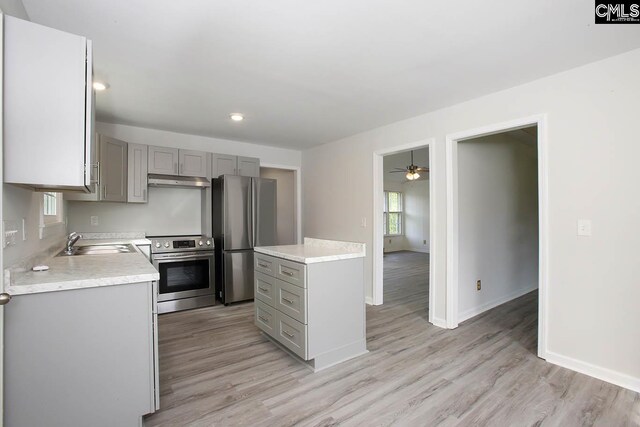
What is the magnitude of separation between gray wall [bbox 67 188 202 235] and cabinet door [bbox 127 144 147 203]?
1.24ft

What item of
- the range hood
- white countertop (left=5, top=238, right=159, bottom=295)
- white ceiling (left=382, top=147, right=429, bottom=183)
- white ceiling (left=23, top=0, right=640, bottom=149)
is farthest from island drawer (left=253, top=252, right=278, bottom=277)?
white ceiling (left=382, top=147, right=429, bottom=183)

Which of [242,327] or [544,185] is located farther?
[242,327]

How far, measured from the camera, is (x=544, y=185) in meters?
2.55

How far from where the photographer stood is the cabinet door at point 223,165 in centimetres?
432

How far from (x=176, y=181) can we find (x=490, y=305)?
418 cm

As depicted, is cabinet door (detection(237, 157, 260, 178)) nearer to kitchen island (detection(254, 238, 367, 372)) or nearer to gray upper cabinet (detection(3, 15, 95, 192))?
kitchen island (detection(254, 238, 367, 372))

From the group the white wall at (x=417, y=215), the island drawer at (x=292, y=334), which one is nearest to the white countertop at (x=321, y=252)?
the island drawer at (x=292, y=334)

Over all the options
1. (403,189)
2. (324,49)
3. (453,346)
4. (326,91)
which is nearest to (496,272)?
(453,346)

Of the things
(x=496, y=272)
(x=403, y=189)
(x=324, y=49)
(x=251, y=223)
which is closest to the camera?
(x=324, y=49)

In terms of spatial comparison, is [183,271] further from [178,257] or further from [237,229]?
[237,229]

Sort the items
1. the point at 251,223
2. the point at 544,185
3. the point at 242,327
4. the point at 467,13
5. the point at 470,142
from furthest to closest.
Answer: the point at 251,223
the point at 470,142
the point at 242,327
the point at 544,185
the point at 467,13

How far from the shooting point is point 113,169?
3.49 metres

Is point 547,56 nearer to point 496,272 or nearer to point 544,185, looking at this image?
point 544,185

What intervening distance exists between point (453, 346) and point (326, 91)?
2.56 meters
